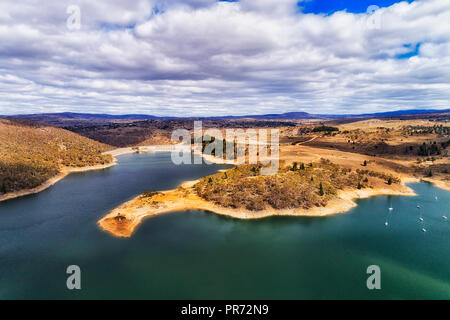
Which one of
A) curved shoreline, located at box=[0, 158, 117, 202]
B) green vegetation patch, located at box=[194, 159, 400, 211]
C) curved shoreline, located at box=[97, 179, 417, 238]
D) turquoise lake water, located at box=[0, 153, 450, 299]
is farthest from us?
curved shoreline, located at box=[0, 158, 117, 202]

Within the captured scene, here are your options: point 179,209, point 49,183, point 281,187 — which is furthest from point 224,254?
point 49,183

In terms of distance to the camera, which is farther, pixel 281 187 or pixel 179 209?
pixel 281 187

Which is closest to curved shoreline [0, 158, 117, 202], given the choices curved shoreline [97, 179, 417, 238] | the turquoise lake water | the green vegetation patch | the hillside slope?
the hillside slope

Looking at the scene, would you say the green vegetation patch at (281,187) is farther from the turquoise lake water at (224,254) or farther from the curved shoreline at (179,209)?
the turquoise lake water at (224,254)

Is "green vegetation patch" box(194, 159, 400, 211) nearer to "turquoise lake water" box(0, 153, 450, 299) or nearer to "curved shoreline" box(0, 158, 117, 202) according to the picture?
"turquoise lake water" box(0, 153, 450, 299)

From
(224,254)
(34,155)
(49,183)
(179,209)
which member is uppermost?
(34,155)

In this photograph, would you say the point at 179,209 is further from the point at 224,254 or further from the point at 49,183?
the point at 49,183

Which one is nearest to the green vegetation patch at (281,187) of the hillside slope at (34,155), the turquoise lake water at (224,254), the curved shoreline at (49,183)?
the turquoise lake water at (224,254)
